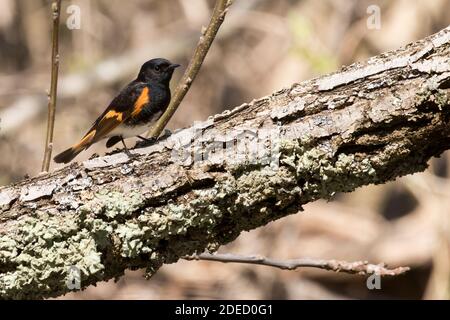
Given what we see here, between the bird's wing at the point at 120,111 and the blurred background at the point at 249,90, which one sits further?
the blurred background at the point at 249,90

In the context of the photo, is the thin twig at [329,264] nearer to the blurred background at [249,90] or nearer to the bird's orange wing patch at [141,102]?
the bird's orange wing patch at [141,102]

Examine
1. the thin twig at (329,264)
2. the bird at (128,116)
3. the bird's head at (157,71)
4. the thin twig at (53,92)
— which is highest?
the bird's head at (157,71)

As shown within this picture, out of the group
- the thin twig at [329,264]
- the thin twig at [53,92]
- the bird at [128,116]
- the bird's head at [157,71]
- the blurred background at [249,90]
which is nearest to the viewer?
the thin twig at [329,264]

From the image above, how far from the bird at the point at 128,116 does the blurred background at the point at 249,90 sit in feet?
4.01

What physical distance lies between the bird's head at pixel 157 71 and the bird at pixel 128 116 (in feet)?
0.21

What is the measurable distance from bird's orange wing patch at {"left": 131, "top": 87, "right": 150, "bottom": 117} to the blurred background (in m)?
1.27

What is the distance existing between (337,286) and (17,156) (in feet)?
9.85

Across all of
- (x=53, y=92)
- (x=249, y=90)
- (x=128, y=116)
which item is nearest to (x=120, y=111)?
(x=128, y=116)

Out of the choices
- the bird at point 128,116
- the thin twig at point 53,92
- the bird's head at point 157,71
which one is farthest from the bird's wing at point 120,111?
the thin twig at point 53,92

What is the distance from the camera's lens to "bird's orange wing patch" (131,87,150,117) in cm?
333

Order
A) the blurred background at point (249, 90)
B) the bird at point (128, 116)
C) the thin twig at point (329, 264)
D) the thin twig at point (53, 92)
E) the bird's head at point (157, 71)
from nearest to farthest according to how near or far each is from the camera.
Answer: the thin twig at point (329, 264), the thin twig at point (53, 92), the bird at point (128, 116), the bird's head at point (157, 71), the blurred background at point (249, 90)

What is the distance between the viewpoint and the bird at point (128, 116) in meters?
3.27

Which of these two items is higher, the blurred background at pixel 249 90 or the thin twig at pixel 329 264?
the blurred background at pixel 249 90

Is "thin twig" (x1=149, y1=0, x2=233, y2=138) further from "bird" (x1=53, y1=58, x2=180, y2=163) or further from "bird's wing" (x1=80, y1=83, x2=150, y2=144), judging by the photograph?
"bird's wing" (x1=80, y1=83, x2=150, y2=144)
